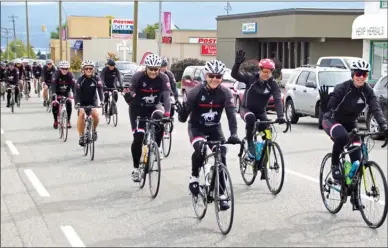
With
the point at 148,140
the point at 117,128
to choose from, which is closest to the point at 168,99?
the point at 148,140

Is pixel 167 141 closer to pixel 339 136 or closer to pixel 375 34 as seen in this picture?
pixel 339 136

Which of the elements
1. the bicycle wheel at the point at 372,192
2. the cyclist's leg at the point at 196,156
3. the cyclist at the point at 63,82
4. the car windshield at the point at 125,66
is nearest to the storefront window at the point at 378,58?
the car windshield at the point at 125,66

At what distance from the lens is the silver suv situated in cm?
1981

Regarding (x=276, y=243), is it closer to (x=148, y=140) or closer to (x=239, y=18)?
(x=148, y=140)

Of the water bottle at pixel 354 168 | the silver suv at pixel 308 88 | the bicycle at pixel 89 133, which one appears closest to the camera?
the water bottle at pixel 354 168

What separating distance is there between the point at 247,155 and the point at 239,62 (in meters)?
1.34

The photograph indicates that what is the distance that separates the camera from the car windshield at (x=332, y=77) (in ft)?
65.2

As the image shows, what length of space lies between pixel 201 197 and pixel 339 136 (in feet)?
5.56

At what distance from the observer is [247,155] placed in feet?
33.1

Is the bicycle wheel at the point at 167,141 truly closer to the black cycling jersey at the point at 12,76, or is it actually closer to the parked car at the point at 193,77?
the black cycling jersey at the point at 12,76

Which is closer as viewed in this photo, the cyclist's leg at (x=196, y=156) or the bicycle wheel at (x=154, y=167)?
the cyclist's leg at (x=196, y=156)

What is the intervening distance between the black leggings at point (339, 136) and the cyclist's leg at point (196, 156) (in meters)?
1.45

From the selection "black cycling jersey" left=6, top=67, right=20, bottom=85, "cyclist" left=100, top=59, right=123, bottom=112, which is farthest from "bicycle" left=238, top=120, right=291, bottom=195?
"black cycling jersey" left=6, top=67, right=20, bottom=85

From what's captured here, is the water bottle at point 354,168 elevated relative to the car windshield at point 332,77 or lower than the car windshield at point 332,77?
lower
